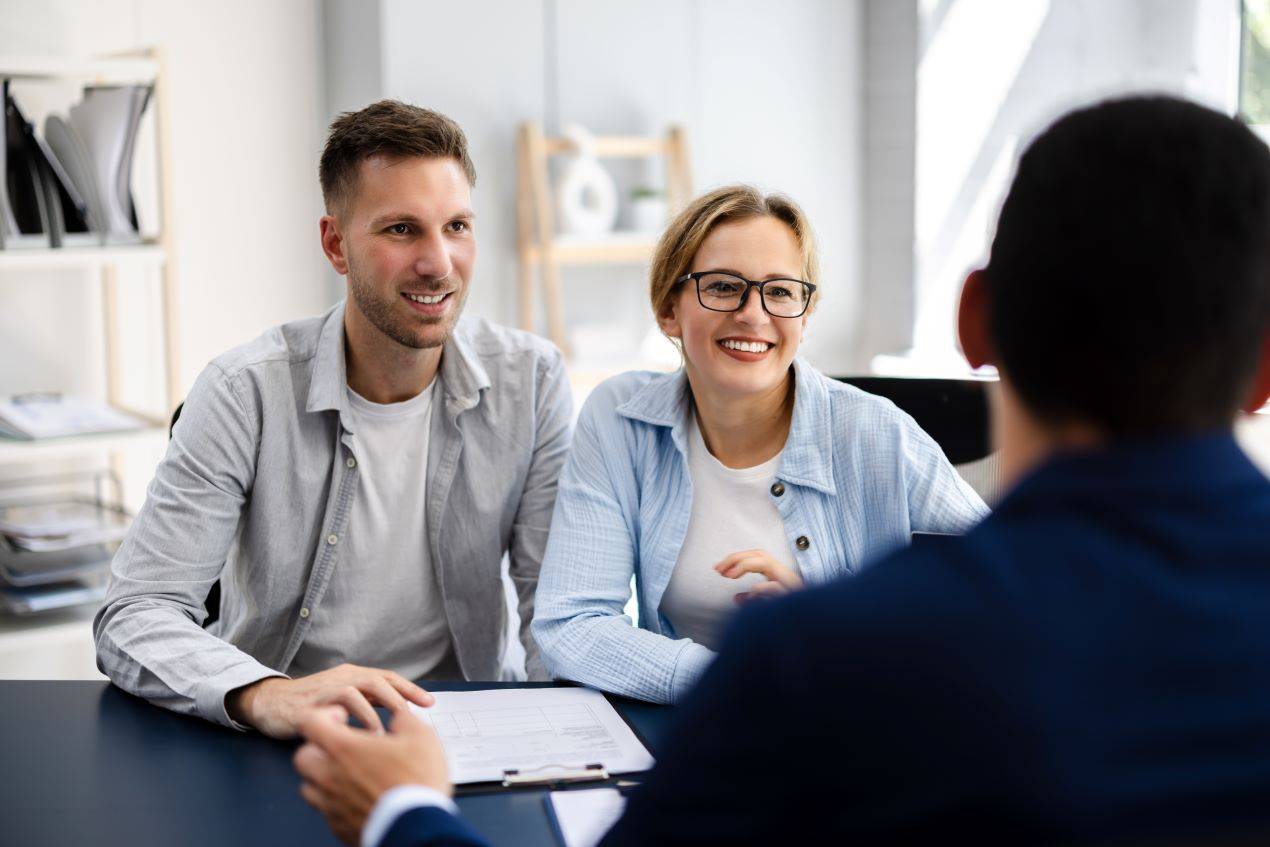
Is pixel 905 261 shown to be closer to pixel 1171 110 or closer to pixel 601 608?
pixel 601 608

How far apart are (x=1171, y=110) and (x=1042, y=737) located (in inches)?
13.0

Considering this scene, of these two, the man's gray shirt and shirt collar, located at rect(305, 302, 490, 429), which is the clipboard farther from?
shirt collar, located at rect(305, 302, 490, 429)

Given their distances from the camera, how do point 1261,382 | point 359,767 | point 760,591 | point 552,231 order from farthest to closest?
point 552,231
point 760,591
point 359,767
point 1261,382

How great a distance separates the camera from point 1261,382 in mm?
712

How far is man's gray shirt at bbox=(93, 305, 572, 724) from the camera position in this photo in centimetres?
163

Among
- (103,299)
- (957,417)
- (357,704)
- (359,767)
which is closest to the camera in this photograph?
(359,767)

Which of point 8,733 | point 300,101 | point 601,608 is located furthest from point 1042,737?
point 300,101

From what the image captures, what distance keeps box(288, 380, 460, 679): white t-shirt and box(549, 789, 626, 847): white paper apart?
71cm

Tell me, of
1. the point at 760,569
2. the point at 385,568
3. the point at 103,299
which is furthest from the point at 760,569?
the point at 103,299

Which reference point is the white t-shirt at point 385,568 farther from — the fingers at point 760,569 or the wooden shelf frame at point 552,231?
the wooden shelf frame at point 552,231

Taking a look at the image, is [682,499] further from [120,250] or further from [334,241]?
[120,250]

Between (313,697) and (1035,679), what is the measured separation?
903mm

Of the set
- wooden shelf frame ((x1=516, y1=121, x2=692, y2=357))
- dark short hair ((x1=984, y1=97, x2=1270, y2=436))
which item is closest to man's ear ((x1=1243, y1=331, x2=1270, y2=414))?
dark short hair ((x1=984, y1=97, x2=1270, y2=436))

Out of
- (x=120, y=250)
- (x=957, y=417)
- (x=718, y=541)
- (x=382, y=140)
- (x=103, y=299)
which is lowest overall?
(x=718, y=541)
